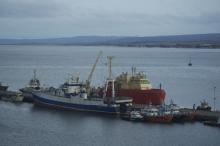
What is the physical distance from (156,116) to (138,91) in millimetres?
5569

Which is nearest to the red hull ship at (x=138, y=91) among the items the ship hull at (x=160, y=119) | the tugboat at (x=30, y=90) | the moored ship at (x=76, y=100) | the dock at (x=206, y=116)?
the moored ship at (x=76, y=100)

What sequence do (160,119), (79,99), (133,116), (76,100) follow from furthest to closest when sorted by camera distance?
(76,100)
(79,99)
(133,116)
(160,119)

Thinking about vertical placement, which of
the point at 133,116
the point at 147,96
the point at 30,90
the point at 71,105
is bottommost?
the point at 133,116

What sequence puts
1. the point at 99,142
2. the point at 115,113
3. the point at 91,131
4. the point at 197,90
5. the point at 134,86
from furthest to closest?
the point at 197,90
the point at 134,86
the point at 115,113
the point at 91,131
the point at 99,142

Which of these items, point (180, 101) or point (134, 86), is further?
point (180, 101)

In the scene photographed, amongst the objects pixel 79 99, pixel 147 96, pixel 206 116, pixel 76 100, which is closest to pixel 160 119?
pixel 206 116

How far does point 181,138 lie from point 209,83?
1433 inches

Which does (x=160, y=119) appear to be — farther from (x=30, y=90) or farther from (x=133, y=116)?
(x=30, y=90)

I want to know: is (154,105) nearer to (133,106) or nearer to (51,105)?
(133,106)

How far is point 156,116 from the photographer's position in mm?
34719

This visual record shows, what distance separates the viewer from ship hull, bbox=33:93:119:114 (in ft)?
123

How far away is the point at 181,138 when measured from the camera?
97.9 feet

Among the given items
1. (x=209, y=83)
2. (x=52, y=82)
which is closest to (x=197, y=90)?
(x=209, y=83)

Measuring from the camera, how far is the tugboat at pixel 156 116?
34.5 meters
